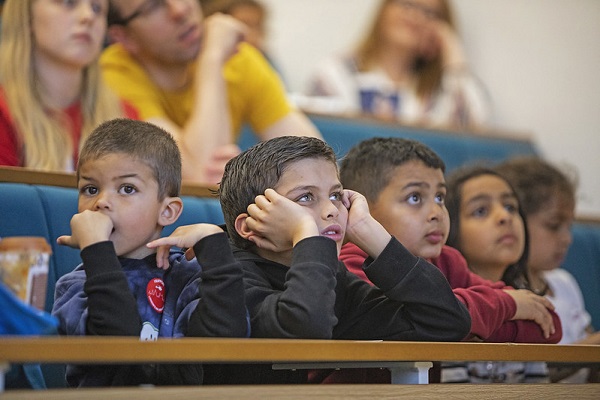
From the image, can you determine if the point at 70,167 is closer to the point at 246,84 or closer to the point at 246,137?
the point at 246,84

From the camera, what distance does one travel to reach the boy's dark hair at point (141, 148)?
1405 mm

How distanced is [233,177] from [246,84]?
119cm

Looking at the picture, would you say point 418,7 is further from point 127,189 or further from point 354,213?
point 127,189

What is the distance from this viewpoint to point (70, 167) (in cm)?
210

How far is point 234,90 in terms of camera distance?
2643mm

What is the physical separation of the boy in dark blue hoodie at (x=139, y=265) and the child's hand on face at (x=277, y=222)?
10cm

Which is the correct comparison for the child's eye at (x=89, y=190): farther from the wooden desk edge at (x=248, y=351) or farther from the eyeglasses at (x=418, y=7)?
the eyeglasses at (x=418, y=7)

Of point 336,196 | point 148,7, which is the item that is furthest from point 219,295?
point 148,7

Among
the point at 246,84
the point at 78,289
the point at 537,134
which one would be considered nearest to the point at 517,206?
the point at 246,84

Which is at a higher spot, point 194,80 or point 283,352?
point 194,80

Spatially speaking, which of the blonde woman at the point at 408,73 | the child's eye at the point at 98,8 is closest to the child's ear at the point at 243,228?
the child's eye at the point at 98,8

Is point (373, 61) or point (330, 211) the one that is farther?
point (373, 61)

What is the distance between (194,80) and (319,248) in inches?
54.9

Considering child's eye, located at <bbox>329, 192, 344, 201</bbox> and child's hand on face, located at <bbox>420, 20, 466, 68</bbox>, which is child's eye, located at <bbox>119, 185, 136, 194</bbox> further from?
child's hand on face, located at <bbox>420, 20, 466, 68</bbox>
